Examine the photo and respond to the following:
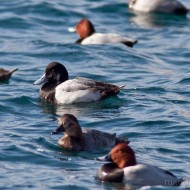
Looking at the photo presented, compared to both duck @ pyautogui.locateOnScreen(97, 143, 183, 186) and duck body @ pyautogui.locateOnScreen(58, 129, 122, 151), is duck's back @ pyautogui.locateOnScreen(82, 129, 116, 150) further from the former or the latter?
duck @ pyautogui.locateOnScreen(97, 143, 183, 186)

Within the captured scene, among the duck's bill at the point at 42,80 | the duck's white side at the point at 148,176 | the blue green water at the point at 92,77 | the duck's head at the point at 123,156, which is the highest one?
the duck's head at the point at 123,156

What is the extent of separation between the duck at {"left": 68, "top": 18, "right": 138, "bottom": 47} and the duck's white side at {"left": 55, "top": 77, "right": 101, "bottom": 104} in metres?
4.84

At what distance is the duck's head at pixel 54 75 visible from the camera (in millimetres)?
17547

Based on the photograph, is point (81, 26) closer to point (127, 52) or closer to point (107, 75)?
point (127, 52)

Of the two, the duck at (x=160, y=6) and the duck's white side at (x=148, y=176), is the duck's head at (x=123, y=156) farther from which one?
the duck at (x=160, y=6)

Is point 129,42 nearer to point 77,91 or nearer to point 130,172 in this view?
point 77,91

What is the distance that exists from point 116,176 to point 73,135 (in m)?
1.75

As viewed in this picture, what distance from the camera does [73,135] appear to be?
46.0ft

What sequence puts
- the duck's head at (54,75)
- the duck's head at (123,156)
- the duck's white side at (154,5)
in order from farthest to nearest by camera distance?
the duck's white side at (154,5) → the duck's head at (54,75) → the duck's head at (123,156)

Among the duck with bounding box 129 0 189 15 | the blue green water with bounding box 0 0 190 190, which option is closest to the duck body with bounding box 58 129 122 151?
the blue green water with bounding box 0 0 190 190

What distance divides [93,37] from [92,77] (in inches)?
114

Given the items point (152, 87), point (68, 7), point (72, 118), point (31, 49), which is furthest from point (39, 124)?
point (68, 7)

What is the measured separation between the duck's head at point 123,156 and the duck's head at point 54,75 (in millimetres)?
5169

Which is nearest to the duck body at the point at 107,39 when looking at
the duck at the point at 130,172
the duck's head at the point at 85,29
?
the duck's head at the point at 85,29
